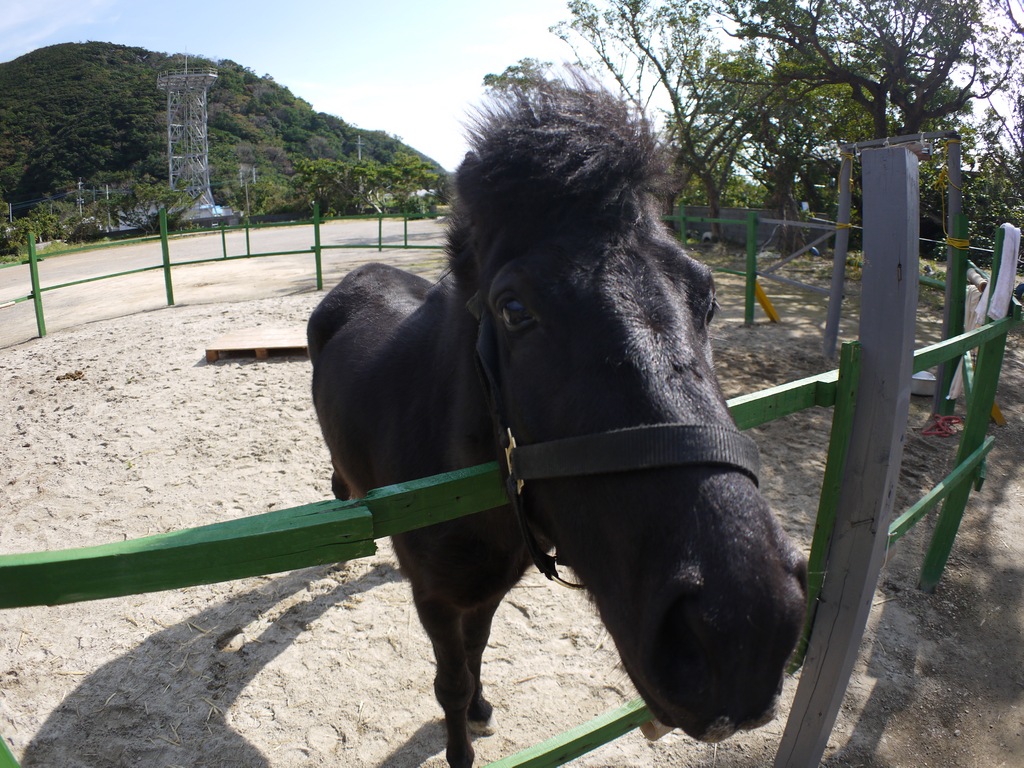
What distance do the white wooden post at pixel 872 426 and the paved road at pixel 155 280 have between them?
533cm

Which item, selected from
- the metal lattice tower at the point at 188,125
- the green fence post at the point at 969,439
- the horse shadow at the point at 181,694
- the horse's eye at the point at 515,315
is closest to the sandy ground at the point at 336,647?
the horse shadow at the point at 181,694

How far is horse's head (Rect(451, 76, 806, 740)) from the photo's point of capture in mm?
998

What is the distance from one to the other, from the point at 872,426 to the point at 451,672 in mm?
1713

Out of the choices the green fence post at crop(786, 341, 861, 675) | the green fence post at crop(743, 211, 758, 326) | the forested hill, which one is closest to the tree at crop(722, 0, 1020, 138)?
the green fence post at crop(743, 211, 758, 326)

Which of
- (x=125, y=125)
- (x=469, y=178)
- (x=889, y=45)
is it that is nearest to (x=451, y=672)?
(x=469, y=178)

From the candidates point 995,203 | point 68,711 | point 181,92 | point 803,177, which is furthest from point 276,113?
point 68,711

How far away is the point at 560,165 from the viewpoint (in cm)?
141

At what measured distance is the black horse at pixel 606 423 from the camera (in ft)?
3.30

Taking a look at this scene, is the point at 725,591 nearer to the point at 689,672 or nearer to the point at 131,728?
the point at 689,672

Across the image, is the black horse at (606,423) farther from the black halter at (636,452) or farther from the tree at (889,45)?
the tree at (889,45)

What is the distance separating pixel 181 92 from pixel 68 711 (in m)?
98.7

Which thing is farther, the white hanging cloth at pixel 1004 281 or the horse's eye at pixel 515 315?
the white hanging cloth at pixel 1004 281

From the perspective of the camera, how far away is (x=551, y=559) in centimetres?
143

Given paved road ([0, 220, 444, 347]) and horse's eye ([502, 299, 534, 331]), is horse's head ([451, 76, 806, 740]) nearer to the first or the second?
horse's eye ([502, 299, 534, 331])
